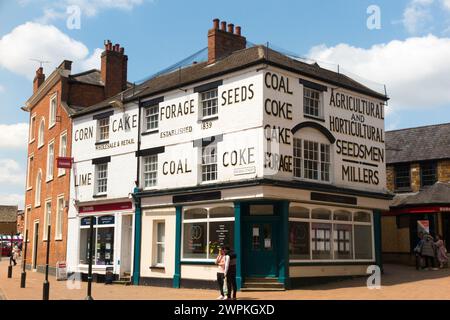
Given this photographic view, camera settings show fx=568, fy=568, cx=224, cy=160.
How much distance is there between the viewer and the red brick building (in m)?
30.5

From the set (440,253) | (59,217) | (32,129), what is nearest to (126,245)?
(59,217)

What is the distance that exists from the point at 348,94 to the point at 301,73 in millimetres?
3221

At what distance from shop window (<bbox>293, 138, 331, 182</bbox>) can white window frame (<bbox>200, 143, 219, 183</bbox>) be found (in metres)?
3.01

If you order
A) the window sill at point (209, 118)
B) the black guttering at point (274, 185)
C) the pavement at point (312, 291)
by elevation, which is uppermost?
the window sill at point (209, 118)

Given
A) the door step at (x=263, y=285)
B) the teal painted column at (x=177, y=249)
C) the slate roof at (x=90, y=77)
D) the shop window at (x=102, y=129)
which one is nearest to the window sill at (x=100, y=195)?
the shop window at (x=102, y=129)

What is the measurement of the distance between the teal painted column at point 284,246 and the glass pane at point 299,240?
0.51m

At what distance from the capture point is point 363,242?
23672 mm

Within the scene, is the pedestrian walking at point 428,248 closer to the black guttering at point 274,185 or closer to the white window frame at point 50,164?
the black guttering at point 274,185

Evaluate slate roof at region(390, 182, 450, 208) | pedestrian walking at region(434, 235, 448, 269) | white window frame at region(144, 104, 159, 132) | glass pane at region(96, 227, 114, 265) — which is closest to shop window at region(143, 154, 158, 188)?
white window frame at region(144, 104, 159, 132)

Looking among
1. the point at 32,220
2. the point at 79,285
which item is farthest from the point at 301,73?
the point at 32,220

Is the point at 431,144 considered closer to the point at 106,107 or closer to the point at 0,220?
the point at 106,107

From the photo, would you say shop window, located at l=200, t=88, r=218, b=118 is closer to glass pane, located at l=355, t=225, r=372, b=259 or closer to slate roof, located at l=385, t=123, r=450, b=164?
glass pane, located at l=355, t=225, r=372, b=259

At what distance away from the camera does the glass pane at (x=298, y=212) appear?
67.9ft

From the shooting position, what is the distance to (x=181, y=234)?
2233cm
